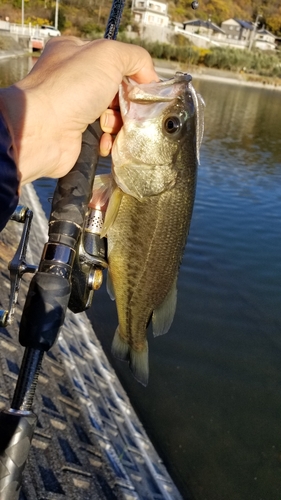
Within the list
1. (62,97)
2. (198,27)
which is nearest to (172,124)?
(62,97)

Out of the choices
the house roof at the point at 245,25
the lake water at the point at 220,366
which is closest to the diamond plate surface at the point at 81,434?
the lake water at the point at 220,366

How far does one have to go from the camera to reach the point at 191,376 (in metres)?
4.87

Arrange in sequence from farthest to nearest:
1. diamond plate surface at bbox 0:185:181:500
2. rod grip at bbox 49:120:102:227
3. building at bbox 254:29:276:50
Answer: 1. building at bbox 254:29:276:50
2. diamond plate surface at bbox 0:185:181:500
3. rod grip at bbox 49:120:102:227

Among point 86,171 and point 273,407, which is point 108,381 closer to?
point 273,407

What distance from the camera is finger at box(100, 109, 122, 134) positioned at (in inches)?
78.3

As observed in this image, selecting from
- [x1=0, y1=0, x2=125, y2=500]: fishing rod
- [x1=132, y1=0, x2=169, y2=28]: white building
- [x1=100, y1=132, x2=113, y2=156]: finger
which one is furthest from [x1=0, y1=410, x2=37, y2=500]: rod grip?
[x1=132, y1=0, x2=169, y2=28]: white building

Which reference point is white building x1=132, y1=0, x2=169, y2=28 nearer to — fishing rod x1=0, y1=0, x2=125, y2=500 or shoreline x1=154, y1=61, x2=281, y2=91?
shoreline x1=154, y1=61, x2=281, y2=91

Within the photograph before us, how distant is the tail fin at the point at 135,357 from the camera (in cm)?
218

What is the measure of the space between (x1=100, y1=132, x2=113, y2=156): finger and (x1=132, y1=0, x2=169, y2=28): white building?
66200 millimetres

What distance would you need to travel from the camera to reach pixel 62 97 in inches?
64.7

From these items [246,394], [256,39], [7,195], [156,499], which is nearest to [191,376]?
[246,394]

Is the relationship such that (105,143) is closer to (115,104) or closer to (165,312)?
(115,104)

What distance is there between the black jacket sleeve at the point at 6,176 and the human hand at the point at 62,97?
0.31 metres

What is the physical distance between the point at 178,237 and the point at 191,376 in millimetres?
3228
